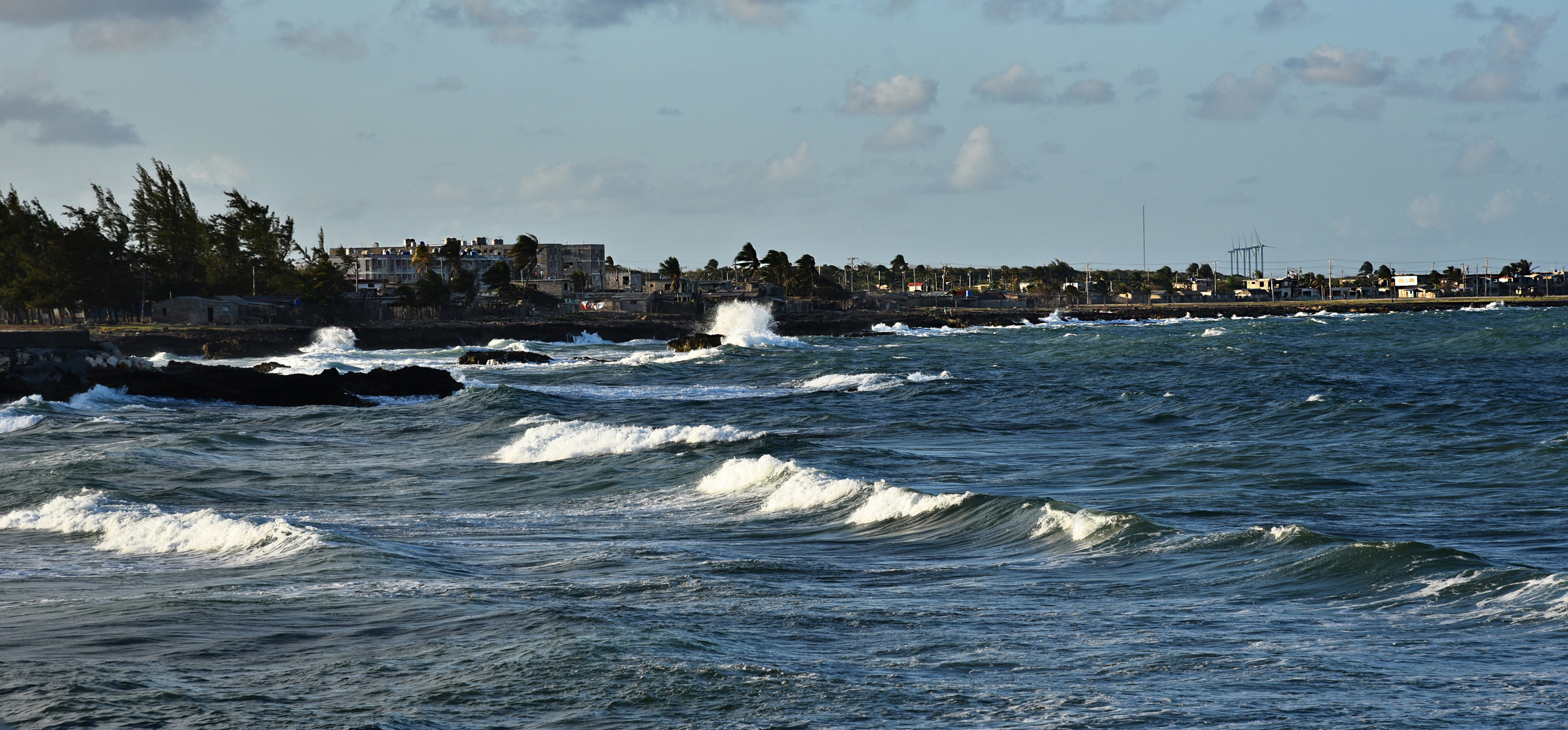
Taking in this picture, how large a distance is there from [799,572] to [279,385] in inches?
1271

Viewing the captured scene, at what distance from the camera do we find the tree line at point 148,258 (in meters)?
84.1

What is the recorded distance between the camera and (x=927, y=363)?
60.8 metres

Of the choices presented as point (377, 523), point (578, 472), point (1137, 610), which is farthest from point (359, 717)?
point (578, 472)

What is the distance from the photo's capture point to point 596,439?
26828mm

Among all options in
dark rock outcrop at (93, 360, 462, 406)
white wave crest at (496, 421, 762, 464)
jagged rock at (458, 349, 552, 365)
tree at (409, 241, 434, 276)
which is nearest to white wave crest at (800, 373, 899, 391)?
dark rock outcrop at (93, 360, 462, 406)

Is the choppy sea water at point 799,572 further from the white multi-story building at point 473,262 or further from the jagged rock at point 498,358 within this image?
the white multi-story building at point 473,262

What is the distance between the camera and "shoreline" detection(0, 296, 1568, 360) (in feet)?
250

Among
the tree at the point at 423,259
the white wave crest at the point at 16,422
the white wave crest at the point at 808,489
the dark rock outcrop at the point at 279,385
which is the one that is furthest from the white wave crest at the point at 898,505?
the tree at the point at 423,259

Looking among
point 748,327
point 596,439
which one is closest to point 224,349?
point 748,327

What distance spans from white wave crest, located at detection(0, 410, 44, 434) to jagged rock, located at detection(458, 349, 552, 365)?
28.0 m

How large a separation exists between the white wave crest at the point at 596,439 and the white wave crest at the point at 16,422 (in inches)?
521

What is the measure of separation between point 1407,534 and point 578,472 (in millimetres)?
13596

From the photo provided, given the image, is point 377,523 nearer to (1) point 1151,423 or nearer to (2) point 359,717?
(2) point 359,717

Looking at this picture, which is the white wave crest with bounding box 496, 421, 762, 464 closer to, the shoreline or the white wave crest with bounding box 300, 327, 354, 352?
the shoreline
